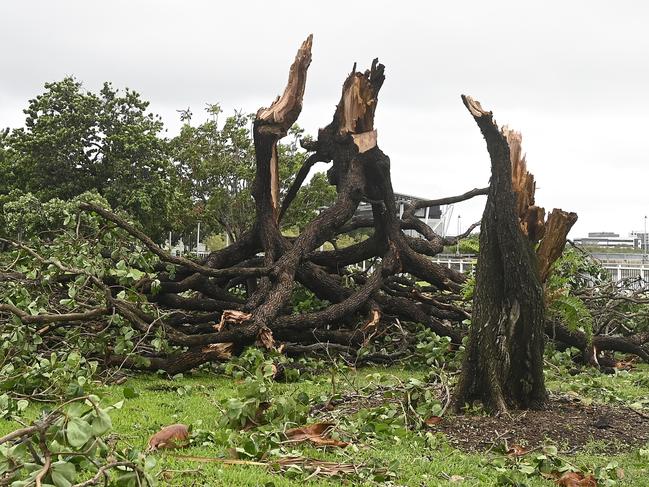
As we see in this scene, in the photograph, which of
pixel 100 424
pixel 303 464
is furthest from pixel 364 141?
pixel 100 424

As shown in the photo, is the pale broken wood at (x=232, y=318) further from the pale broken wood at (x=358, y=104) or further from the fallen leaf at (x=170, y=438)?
the fallen leaf at (x=170, y=438)

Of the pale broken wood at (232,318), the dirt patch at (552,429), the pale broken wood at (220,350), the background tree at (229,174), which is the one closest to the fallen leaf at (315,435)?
the dirt patch at (552,429)

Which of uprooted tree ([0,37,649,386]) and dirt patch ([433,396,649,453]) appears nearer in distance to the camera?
dirt patch ([433,396,649,453])

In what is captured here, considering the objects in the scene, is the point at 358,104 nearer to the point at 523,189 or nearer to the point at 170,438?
the point at 523,189

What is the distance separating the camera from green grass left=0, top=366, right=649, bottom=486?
348 cm

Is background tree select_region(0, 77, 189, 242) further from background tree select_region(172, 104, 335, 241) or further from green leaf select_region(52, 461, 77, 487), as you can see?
green leaf select_region(52, 461, 77, 487)

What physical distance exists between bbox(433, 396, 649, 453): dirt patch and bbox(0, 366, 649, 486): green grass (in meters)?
0.15

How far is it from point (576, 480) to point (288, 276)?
14.8 ft

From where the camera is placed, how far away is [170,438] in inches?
160

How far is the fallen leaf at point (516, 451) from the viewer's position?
420 cm

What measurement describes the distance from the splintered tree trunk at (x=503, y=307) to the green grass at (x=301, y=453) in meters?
0.79

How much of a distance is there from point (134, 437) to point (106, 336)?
2.68m

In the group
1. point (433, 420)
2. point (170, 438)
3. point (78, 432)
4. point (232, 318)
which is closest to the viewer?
point (78, 432)

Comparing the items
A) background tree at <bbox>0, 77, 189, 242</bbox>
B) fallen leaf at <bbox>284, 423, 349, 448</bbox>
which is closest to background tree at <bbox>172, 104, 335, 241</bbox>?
background tree at <bbox>0, 77, 189, 242</bbox>
